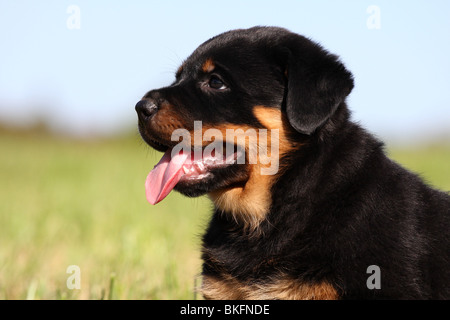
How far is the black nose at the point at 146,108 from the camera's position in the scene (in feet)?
10.1

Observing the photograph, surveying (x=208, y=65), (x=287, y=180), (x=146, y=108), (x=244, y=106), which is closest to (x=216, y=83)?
(x=208, y=65)

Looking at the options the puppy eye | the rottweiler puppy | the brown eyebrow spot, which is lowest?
the rottweiler puppy

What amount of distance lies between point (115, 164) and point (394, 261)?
13.8 m

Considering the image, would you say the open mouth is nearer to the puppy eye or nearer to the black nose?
the black nose

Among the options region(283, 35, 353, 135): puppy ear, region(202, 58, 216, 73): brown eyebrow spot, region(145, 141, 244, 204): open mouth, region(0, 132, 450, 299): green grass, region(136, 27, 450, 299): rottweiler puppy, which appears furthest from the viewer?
region(0, 132, 450, 299): green grass

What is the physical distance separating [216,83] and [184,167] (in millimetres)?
484

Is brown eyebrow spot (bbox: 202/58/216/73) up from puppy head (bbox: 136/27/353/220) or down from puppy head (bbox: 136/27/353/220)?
up

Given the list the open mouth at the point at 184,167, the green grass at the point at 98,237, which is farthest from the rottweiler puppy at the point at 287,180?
the green grass at the point at 98,237

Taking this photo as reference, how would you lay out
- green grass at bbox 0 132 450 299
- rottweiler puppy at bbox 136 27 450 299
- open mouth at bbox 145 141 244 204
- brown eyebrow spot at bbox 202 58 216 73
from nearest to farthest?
rottweiler puppy at bbox 136 27 450 299, open mouth at bbox 145 141 244 204, brown eyebrow spot at bbox 202 58 216 73, green grass at bbox 0 132 450 299

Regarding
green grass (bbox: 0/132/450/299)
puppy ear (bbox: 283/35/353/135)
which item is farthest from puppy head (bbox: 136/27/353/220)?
green grass (bbox: 0/132/450/299)

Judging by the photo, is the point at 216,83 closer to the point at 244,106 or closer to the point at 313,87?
the point at 244,106

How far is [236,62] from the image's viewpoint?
10.4 feet

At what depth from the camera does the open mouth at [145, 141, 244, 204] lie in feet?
10.1

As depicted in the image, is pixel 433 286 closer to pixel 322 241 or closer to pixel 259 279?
pixel 322 241
